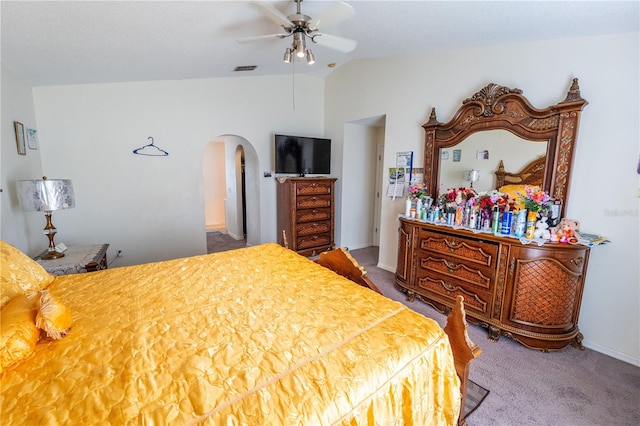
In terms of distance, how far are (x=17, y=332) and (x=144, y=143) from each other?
305 cm

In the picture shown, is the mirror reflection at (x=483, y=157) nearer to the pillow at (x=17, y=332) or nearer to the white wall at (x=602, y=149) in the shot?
the white wall at (x=602, y=149)

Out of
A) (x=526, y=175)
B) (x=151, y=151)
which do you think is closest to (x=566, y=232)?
(x=526, y=175)

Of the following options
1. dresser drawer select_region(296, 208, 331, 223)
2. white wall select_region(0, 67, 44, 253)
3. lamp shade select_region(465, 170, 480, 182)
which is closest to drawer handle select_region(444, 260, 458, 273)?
lamp shade select_region(465, 170, 480, 182)

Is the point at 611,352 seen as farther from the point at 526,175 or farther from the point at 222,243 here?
the point at 222,243

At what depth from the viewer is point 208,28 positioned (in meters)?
2.36

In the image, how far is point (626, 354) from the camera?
7.33 feet

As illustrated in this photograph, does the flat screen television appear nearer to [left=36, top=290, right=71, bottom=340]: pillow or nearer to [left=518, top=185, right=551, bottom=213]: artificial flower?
[left=518, top=185, right=551, bottom=213]: artificial flower

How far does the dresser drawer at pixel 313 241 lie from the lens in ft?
14.6

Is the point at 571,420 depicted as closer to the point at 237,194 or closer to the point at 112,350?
the point at 112,350

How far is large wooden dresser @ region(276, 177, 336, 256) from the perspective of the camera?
14.1ft

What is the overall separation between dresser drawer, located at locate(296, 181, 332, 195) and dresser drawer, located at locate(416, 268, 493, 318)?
2046 mm

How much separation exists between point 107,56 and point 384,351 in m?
3.28

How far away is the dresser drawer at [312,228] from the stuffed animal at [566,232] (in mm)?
2984

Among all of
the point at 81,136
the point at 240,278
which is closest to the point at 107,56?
the point at 81,136
